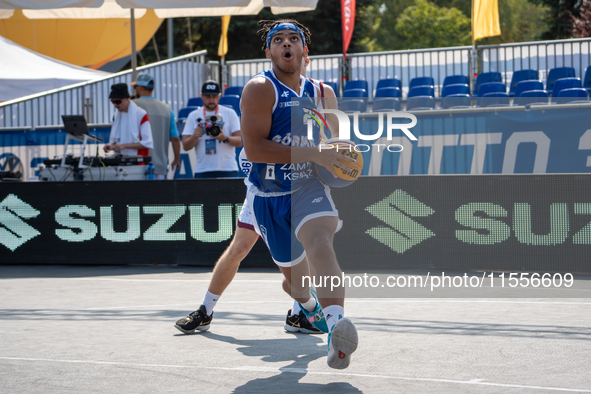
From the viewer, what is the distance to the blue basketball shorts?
4.13 meters

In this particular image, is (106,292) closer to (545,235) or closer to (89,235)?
(89,235)

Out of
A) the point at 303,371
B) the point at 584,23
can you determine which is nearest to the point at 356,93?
the point at 303,371

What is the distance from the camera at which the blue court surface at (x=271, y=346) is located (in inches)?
152

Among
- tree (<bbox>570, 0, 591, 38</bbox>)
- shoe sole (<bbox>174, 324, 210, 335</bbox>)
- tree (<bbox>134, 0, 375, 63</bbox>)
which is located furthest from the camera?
tree (<bbox>134, 0, 375, 63</bbox>)

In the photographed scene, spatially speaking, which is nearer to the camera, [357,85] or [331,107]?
[331,107]

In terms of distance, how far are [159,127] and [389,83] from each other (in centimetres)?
802

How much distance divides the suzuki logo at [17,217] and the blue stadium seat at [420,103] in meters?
7.46

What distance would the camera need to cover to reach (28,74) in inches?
578

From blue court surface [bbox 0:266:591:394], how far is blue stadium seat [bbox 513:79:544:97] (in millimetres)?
8890

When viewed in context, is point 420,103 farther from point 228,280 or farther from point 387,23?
point 387,23

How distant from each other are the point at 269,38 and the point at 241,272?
4.73 metres

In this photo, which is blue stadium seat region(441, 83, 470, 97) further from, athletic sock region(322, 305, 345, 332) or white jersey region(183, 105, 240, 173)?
athletic sock region(322, 305, 345, 332)

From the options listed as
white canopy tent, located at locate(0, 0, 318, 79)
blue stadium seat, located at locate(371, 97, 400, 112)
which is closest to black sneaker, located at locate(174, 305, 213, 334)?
white canopy tent, located at locate(0, 0, 318, 79)

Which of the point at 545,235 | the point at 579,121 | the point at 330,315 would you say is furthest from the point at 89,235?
the point at 579,121
